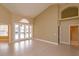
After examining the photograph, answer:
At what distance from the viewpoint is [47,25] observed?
40.9 ft

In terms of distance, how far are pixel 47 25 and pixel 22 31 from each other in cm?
299

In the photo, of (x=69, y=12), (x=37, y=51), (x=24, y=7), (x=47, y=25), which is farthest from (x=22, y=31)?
(x=37, y=51)

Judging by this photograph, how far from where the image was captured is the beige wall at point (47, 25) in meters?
11.3

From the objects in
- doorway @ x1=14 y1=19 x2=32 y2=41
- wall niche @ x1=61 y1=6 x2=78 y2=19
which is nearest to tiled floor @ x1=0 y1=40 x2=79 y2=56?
wall niche @ x1=61 y1=6 x2=78 y2=19

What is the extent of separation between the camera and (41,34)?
13609 mm

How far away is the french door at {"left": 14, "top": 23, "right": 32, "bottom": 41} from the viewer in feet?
41.4

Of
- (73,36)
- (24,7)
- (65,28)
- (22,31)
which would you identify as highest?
(24,7)

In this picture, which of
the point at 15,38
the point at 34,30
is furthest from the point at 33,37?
the point at 15,38

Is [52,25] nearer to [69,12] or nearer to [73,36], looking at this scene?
[69,12]

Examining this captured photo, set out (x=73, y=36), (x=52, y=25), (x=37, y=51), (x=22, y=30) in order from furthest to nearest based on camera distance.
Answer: (x=22, y=30) → (x=52, y=25) → (x=73, y=36) → (x=37, y=51)

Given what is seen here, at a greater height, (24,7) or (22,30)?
(24,7)

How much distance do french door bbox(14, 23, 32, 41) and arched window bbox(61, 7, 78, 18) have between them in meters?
4.66

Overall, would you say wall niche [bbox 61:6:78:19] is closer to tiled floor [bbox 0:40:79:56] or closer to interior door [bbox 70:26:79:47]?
interior door [bbox 70:26:79:47]

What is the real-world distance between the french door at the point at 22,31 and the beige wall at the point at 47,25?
80 centimetres
